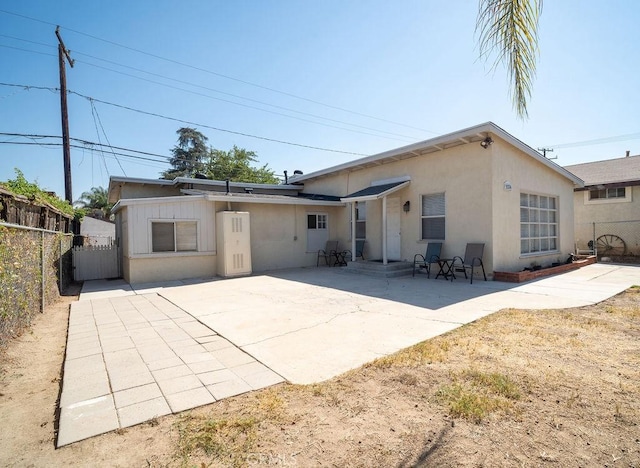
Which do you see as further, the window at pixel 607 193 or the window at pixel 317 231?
the window at pixel 607 193

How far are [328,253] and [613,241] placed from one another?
12667mm

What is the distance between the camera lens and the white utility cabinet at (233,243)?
A: 10.2 metres

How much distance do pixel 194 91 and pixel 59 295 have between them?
11043mm

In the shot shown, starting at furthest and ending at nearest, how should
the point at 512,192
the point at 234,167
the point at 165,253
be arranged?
1. the point at 234,167
2. the point at 165,253
3. the point at 512,192

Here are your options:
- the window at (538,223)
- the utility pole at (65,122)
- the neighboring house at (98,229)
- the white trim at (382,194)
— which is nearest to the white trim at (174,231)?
the white trim at (382,194)

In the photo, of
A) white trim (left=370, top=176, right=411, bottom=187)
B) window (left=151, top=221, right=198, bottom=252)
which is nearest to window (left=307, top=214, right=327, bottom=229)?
white trim (left=370, top=176, right=411, bottom=187)

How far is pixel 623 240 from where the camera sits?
1404cm

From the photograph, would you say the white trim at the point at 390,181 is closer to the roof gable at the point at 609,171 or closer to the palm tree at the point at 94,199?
the roof gable at the point at 609,171

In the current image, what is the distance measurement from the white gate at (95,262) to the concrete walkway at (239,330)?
2521 millimetres

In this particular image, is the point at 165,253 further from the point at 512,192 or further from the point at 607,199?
the point at 607,199

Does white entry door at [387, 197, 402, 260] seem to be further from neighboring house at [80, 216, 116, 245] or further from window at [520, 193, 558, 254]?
neighboring house at [80, 216, 116, 245]

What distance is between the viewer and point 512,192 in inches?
369

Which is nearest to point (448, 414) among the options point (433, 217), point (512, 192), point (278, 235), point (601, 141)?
point (433, 217)

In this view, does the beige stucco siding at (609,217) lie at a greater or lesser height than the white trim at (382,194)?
lesser
